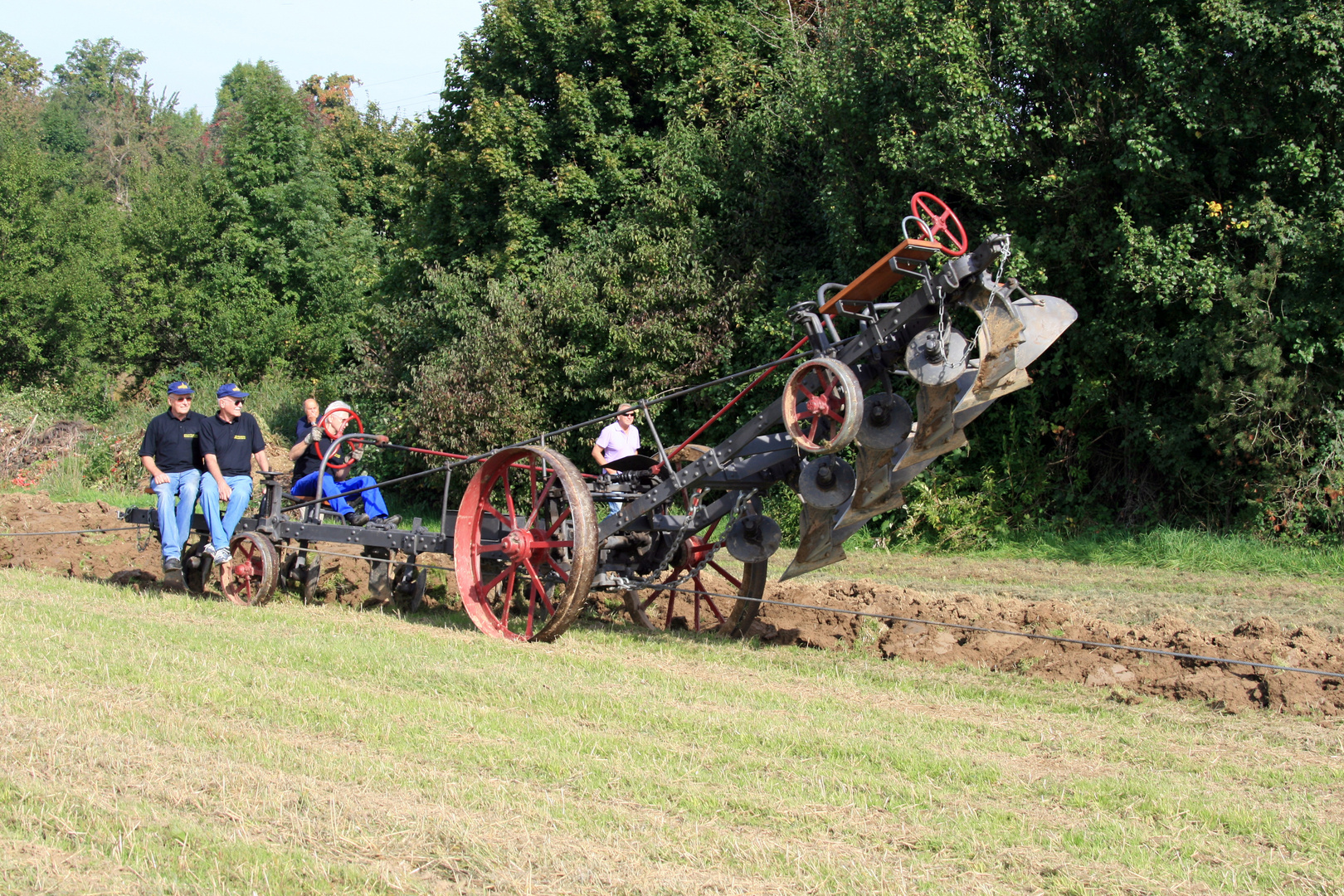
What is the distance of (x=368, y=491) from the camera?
11227 mm

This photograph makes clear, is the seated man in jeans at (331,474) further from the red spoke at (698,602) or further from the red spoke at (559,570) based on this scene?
the red spoke at (698,602)

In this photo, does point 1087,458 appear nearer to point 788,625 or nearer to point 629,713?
point 788,625

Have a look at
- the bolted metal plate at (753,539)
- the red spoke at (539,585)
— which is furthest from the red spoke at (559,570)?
the bolted metal plate at (753,539)

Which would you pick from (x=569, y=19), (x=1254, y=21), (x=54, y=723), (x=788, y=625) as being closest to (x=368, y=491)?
(x=788, y=625)

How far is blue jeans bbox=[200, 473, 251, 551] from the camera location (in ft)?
32.0

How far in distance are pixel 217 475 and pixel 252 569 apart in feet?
2.84

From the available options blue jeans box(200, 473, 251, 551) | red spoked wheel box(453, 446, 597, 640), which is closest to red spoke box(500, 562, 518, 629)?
red spoked wheel box(453, 446, 597, 640)

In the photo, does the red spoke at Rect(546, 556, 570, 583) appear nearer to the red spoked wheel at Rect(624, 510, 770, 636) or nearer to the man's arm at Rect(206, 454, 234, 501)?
the red spoked wheel at Rect(624, 510, 770, 636)

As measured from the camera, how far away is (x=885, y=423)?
23.2 feet

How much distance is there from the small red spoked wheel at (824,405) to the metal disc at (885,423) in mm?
238

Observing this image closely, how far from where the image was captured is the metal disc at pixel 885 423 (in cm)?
703

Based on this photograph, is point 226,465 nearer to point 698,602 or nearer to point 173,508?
point 173,508

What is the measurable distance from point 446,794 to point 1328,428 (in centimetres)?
1141

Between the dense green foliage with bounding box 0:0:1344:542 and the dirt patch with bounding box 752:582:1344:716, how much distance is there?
5.38 m
